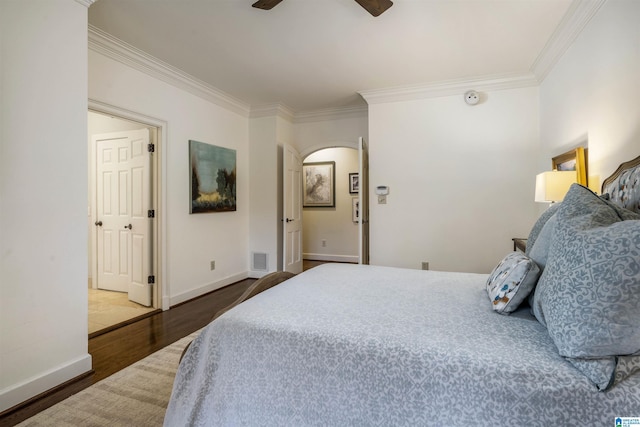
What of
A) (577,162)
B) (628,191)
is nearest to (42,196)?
(628,191)

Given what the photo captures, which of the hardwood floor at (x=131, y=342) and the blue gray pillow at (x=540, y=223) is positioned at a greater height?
the blue gray pillow at (x=540, y=223)

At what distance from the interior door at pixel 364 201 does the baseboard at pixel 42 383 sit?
2.80 metres

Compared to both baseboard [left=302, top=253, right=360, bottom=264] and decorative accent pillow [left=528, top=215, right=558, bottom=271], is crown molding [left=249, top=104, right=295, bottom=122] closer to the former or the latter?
baseboard [left=302, top=253, right=360, bottom=264]

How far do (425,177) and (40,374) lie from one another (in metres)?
3.91

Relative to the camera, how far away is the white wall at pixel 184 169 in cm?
299

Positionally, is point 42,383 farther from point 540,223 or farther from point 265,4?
point 540,223

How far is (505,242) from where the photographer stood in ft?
12.2

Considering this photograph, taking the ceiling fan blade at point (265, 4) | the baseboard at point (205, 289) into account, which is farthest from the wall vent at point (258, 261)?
the ceiling fan blade at point (265, 4)

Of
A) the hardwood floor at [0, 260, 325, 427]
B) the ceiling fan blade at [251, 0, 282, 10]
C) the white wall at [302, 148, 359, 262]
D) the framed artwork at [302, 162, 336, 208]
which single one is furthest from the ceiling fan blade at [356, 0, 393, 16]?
the framed artwork at [302, 162, 336, 208]

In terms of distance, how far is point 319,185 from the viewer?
22.1 ft

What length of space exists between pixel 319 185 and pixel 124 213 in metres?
3.81

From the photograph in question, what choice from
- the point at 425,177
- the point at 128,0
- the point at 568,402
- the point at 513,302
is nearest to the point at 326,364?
the point at 568,402

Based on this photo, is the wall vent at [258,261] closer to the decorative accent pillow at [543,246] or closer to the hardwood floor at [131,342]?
the hardwood floor at [131,342]

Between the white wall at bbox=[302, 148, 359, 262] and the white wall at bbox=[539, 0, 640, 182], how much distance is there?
395 cm
